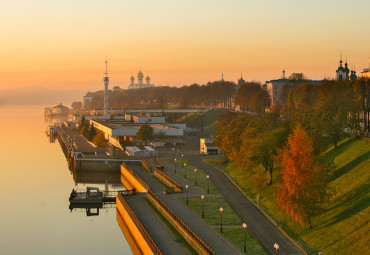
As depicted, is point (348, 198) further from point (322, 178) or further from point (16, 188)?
point (16, 188)

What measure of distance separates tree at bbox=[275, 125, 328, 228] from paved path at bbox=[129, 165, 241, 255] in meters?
7.90

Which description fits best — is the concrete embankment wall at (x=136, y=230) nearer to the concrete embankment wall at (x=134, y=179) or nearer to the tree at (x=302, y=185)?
the concrete embankment wall at (x=134, y=179)

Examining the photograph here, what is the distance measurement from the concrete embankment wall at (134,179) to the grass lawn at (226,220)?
10.3 meters

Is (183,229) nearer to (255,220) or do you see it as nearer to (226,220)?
(226,220)

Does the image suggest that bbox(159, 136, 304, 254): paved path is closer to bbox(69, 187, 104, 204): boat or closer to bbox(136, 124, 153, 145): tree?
bbox(69, 187, 104, 204): boat

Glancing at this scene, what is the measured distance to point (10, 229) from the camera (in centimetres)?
6550

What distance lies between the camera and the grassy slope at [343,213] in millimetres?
46312

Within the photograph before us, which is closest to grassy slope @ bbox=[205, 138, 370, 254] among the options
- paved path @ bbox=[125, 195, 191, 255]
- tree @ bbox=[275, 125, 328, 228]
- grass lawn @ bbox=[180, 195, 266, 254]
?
tree @ bbox=[275, 125, 328, 228]

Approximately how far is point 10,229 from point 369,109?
6239cm

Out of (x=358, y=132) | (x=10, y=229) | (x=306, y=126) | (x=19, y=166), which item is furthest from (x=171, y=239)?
(x=19, y=166)

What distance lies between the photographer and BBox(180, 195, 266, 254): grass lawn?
48.3 meters

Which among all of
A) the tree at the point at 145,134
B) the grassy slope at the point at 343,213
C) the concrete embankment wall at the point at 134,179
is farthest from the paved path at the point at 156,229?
the tree at the point at 145,134

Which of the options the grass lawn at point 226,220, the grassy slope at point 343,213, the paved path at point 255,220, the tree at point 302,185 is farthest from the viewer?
the tree at point 302,185

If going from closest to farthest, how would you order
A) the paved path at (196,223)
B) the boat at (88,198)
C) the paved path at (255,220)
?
the paved path at (196,223)
the paved path at (255,220)
the boat at (88,198)
